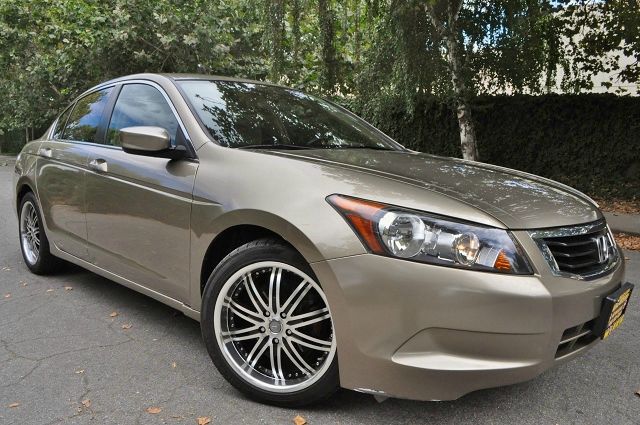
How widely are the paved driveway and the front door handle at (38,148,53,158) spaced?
120 cm

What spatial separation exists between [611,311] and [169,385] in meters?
2.14

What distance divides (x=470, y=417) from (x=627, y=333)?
5.85 ft

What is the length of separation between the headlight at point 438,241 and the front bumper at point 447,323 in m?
0.04

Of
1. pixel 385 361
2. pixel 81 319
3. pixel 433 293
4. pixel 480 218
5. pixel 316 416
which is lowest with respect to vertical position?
pixel 81 319

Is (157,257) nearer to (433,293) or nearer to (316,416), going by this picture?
(316,416)

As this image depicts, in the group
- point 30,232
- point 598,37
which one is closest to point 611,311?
point 30,232

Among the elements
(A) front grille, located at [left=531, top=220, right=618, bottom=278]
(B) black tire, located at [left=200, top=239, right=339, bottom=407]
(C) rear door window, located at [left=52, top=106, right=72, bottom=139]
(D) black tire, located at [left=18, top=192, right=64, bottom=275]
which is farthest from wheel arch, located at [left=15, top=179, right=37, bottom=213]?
(A) front grille, located at [left=531, top=220, right=618, bottom=278]

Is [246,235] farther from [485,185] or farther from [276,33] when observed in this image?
[276,33]

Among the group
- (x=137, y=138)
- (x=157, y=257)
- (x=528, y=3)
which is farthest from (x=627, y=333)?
(x=528, y=3)

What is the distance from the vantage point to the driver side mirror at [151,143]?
9.47 feet

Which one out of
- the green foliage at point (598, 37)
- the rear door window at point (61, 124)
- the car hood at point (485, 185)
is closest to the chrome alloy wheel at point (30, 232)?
the rear door window at point (61, 124)

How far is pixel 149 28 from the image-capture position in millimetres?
13656

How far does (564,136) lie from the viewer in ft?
35.3

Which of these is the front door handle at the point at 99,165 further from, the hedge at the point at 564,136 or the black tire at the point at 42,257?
the hedge at the point at 564,136
